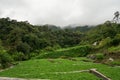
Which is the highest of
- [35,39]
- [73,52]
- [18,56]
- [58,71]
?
A: [35,39]

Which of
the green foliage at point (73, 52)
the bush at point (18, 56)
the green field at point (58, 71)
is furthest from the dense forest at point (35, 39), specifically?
the green field at point (58, 71)

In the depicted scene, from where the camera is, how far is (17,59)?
8525cm

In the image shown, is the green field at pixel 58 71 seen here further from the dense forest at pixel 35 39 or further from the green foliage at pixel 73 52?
the green foliage at pixel 73 52

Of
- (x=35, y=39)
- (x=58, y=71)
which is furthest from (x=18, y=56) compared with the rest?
(x=58, y=71)

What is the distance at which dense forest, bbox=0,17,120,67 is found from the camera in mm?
78125

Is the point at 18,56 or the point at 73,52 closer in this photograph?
the point at 73,52

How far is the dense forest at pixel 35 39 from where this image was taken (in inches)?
3076

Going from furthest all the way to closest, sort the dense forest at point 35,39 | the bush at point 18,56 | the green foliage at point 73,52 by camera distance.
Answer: the bush at point 18,56 < the green foliage at point 73,52 < the dense forest at point 35,39

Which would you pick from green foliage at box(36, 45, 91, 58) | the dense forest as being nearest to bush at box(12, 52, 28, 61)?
the dense forest

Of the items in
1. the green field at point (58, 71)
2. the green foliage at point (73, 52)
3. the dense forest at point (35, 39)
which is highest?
the dense forest at point (35, 39)

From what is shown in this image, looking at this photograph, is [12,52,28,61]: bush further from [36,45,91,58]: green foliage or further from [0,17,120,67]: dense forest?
[36,45,91,58]: green foliage

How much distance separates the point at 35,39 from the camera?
111m

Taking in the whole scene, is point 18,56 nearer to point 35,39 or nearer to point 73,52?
point 73,52

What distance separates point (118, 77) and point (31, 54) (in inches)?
2742
